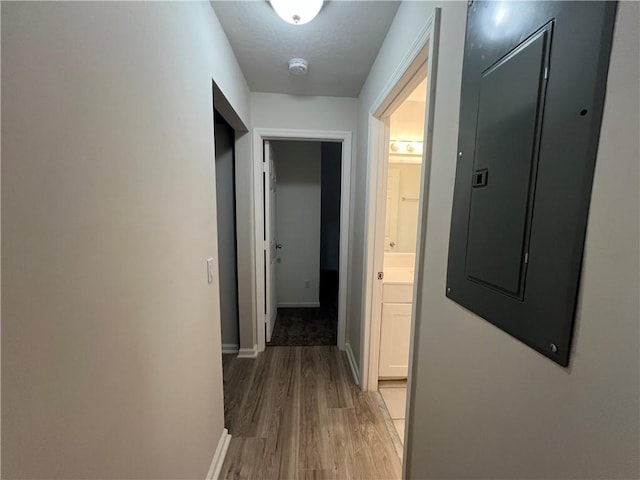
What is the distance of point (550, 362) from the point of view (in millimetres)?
492

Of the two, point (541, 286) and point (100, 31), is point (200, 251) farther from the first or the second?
point (541, 286)

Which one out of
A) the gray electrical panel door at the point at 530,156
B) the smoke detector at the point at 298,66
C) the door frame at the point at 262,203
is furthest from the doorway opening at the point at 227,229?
the gray electrical panel door at the point at 530,156

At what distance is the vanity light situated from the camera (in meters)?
2.36

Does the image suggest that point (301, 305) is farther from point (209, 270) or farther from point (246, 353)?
point (209, 270)

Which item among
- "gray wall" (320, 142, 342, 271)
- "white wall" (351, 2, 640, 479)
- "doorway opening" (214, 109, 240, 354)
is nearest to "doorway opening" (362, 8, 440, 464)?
"white wall" (351, 2, 640, 479)

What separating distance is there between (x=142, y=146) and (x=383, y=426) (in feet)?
6.65

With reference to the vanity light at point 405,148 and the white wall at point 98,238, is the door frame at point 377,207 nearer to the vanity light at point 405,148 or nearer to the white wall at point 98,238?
the vanity light at point 405,148

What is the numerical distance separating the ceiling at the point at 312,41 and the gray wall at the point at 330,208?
9.81ft

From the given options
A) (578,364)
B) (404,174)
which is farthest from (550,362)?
(404,174)

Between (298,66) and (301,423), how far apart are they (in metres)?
2.39

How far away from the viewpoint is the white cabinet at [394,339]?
78.3 inches

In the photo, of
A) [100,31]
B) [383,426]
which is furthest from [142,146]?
[383,426]

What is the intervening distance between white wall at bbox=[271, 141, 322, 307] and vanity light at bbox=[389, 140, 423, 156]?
1.24 meters

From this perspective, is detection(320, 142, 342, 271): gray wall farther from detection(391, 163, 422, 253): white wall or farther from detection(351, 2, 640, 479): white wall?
detection(351, 2, 640, 479): white wall
